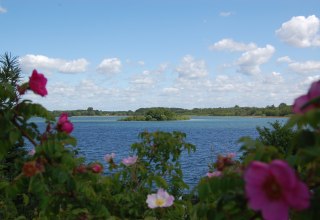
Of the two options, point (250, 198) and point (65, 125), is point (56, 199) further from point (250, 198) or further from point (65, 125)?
point (250, 198)

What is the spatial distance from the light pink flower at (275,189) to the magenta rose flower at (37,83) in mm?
1078

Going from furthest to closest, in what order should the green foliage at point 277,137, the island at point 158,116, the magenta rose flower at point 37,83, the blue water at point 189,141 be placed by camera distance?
the island at point 158,116 → the blue water at point 189,141 → the green foliage at point 277,137 → the magenta rose flower at point 37,83

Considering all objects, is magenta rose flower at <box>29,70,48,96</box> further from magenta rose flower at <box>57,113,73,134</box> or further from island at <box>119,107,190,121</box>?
island at <box>119,107,190,121</box>

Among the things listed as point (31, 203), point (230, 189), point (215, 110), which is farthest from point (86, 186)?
point (215, 110)

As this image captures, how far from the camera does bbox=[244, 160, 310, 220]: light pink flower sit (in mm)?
948

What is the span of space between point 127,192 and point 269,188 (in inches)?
93.3

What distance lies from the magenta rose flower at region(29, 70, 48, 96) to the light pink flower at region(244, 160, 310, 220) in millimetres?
1078

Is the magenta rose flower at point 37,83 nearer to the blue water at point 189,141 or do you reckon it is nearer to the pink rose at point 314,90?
the blue water at point 189,141

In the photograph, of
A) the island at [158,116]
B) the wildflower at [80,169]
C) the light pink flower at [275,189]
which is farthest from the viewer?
the island at [158,116]

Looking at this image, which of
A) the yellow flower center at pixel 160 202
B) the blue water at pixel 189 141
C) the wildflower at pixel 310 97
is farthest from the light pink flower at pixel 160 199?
the wildflower at pixel 310 97

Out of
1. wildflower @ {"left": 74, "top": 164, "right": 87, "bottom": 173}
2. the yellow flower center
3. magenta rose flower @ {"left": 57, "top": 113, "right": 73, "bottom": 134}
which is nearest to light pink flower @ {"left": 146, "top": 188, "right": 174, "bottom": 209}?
the yellow flower center

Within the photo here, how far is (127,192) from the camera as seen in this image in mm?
3254

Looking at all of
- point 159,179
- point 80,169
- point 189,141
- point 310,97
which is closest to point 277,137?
point 159,179

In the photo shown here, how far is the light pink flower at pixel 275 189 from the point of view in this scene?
37.3 inches
